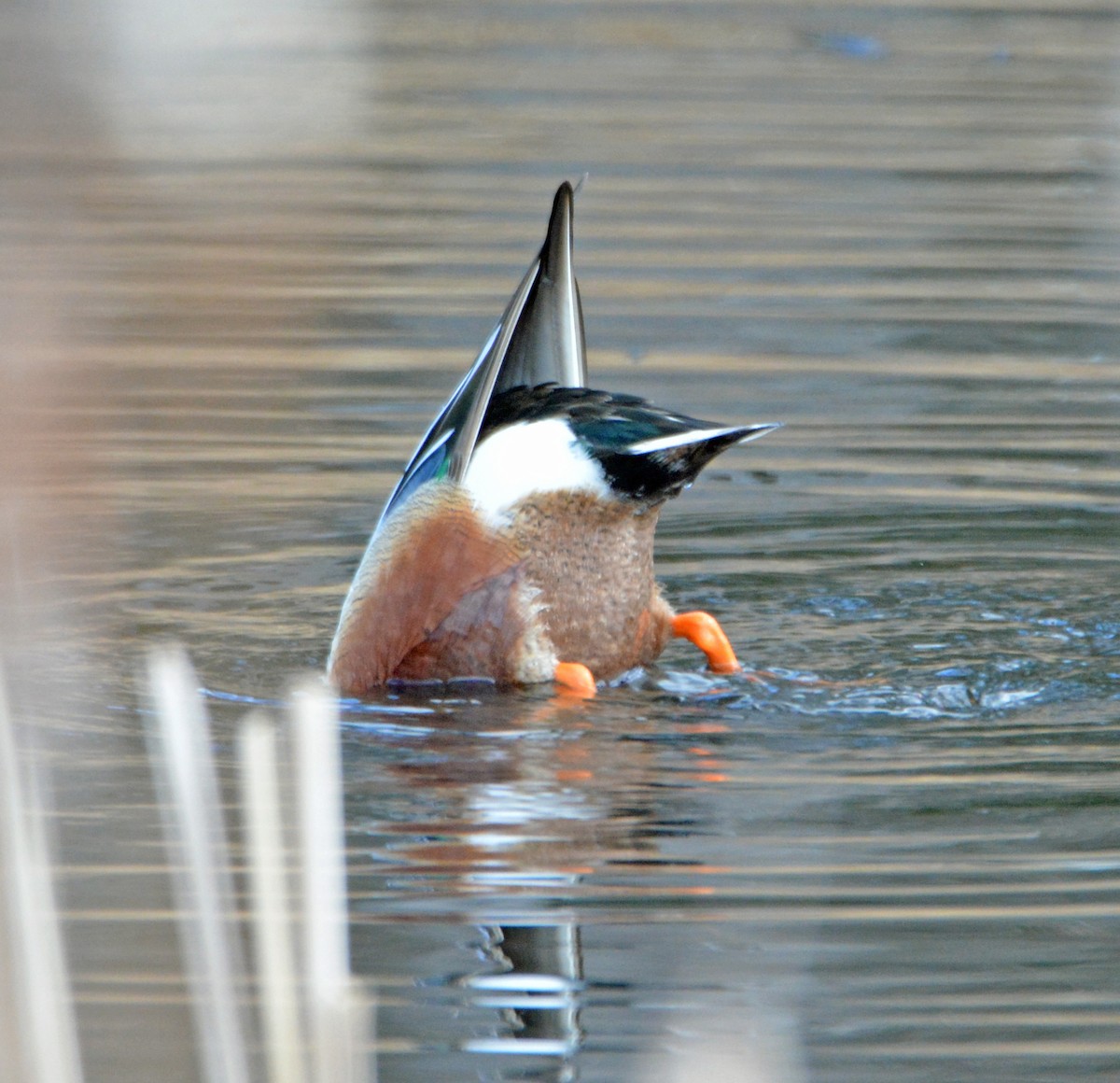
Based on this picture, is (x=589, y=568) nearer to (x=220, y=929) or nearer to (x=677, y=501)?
(x=677, y=501)

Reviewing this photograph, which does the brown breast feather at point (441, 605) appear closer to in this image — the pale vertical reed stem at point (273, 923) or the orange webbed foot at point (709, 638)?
the orange webbed foot at point (709, 638)

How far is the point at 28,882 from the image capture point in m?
1.98

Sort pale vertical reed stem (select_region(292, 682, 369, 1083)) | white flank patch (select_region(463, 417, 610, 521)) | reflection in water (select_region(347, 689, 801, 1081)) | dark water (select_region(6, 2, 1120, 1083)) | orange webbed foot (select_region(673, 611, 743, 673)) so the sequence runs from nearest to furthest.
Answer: pale vertical reed stem (select_region(292, 682, 369, 1083)), reflection in water (select_region(347, 689, 801, 1081)), dark water (select_region(6, 2, 1120, 1083)), white flank patch (select_region(463, 417, 610, 521)), orange webbed foot (select_region(673, 611, 743, 673))

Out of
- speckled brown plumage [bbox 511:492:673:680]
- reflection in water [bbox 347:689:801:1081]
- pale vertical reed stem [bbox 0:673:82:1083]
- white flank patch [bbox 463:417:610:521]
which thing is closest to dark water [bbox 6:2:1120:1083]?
reflection in water [bbox 347:689:801:1081]

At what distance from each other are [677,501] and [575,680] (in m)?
1.83

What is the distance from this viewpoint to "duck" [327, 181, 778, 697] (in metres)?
4.43

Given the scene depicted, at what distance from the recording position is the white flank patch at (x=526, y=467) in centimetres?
443

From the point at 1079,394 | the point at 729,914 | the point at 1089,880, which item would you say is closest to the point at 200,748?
the point at 729,914

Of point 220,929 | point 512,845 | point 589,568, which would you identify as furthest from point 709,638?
point 220,929

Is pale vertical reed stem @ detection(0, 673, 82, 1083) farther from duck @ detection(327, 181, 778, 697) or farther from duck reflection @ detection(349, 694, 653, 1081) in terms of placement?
duck @ detection(327, 181, 778, 697)

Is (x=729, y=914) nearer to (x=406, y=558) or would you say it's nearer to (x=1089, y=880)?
(x=1089, y=880)

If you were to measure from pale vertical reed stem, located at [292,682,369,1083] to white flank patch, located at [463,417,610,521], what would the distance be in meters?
2.46

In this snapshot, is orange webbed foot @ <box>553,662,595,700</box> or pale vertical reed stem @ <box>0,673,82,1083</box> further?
orange webbed foot @ <box>553,662,595,700</box>

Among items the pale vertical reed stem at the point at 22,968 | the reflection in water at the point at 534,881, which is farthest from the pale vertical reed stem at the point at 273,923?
the reflection in water at the point at 534,881
